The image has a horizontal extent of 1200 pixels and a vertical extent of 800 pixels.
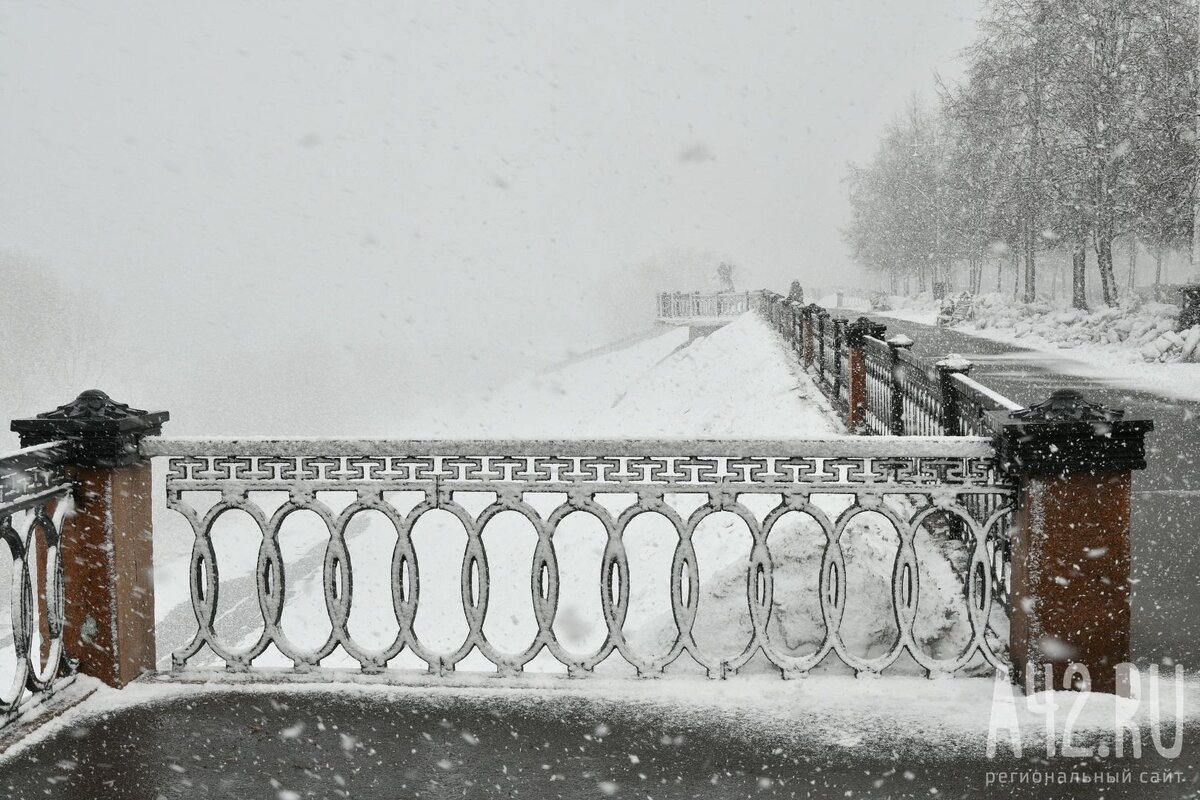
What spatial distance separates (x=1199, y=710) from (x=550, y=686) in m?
2.47

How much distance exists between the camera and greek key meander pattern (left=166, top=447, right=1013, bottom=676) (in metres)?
3.96

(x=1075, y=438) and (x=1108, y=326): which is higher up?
(x=1108, y=326)

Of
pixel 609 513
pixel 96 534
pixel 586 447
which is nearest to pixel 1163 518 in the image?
pixel 609 513

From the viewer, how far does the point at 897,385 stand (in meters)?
8.02

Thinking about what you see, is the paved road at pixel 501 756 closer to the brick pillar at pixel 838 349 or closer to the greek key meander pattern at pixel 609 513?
the greek key meander pattern at pixel 609 513

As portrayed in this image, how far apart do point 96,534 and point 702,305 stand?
44.5 metres

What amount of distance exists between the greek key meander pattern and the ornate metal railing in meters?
0.45

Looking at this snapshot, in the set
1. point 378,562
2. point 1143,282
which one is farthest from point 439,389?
point 378,562

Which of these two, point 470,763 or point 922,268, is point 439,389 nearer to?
point 922,268

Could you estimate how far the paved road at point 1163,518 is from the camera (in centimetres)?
464

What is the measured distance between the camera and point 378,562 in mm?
23906

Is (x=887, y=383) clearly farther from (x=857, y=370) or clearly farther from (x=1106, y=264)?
(x=1106, y=264)

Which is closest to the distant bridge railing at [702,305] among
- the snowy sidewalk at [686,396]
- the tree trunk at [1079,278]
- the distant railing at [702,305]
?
the distant railing at [702,305]

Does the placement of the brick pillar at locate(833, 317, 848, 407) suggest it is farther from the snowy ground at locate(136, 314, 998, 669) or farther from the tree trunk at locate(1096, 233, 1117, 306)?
the tree trunk at locate(1096, 233, 1117, 306)
